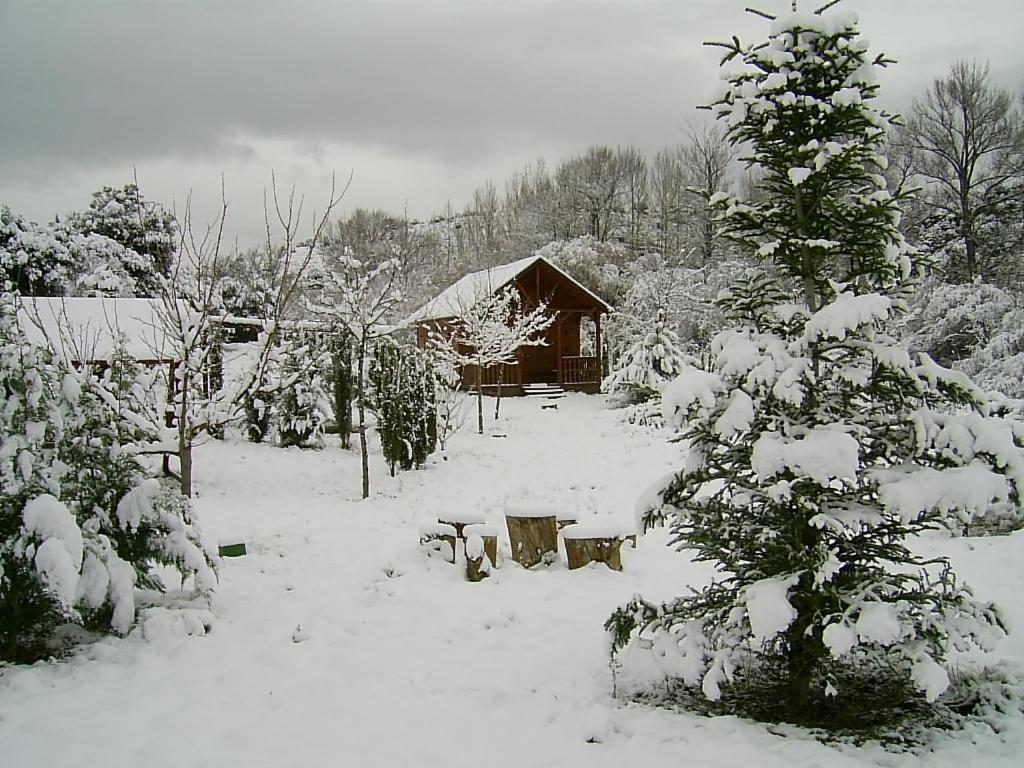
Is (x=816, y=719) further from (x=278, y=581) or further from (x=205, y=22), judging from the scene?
(x=205, y=22)

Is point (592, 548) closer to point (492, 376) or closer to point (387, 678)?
point (387, 678)

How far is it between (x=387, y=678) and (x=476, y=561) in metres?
1.93

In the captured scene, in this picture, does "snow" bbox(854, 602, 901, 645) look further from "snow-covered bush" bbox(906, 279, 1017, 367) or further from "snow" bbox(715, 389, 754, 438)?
"snow-covered bush" bbox(906, 279, 1017, 367)

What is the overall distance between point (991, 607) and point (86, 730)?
A: 431cm

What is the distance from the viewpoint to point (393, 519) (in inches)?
321

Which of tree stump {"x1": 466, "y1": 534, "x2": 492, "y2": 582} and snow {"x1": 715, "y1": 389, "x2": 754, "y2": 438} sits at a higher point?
snow {"x1": 715, "y1": 389, "x2": 754, "y2": 438}

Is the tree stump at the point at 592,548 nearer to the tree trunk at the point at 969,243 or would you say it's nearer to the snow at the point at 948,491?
the snow at the point at 948,491

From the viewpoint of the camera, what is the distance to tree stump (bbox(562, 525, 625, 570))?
6.02 m

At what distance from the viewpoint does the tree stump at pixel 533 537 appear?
617 cm

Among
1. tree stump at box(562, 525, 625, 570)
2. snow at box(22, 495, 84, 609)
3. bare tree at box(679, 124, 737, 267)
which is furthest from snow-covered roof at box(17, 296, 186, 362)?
bare tree at box(679, 124, 737, 267)

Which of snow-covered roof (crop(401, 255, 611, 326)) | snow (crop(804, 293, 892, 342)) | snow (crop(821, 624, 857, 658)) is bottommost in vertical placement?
snow (crop(821, 624, 857, 658))

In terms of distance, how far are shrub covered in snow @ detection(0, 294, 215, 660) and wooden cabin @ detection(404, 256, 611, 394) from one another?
60.2ft

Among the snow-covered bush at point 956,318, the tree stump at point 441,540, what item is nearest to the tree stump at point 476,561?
the tree stump at point 441,540

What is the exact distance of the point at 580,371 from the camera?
2503cm
